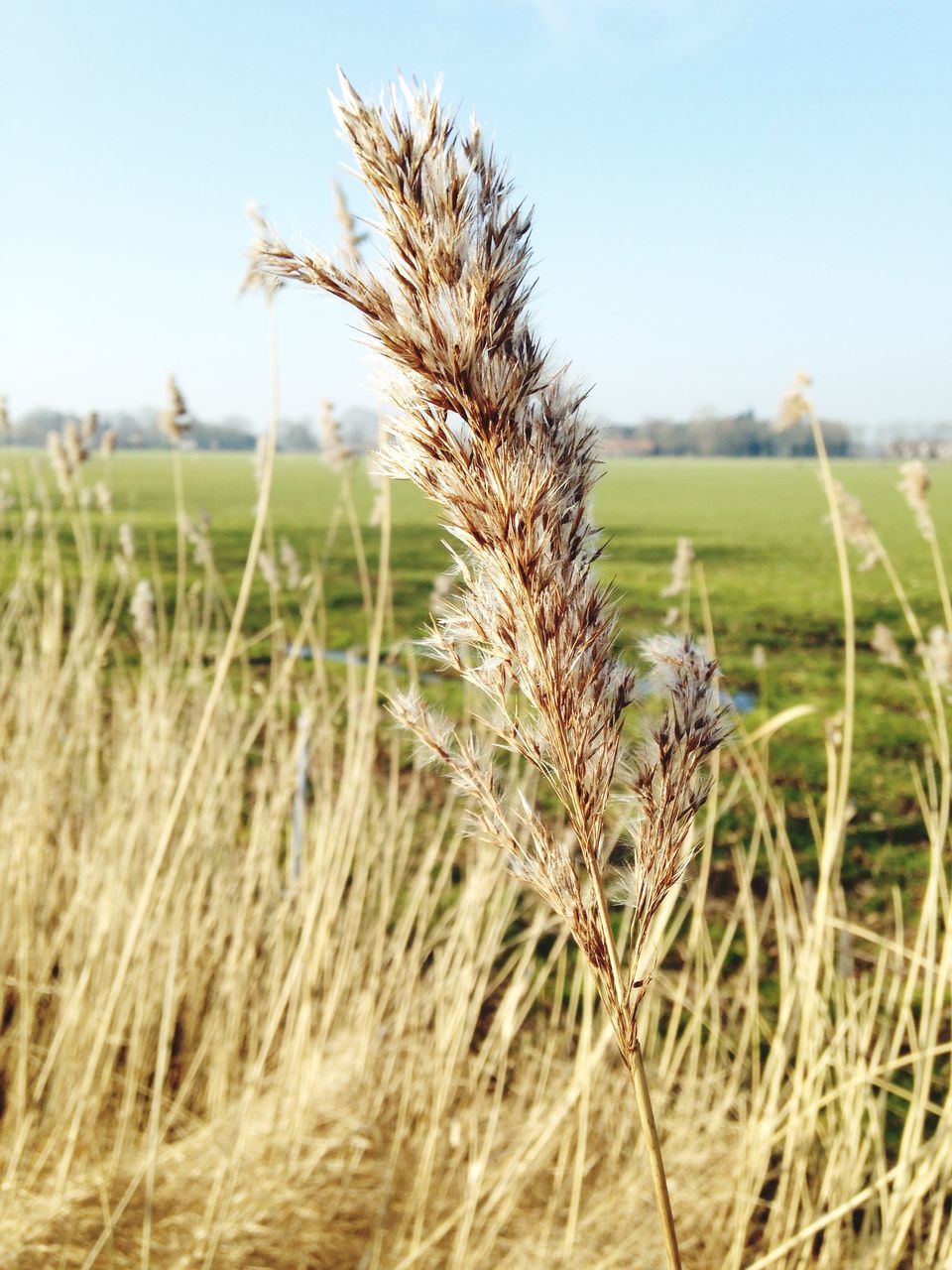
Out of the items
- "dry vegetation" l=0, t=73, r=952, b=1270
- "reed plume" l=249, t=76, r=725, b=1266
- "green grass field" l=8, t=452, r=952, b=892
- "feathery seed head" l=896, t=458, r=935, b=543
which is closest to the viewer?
"reed plume" l=249, t=76, r=725, b=1266

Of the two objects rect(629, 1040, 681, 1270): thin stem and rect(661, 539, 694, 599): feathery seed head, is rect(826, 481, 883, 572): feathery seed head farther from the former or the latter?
rect(629, 1040, 681, 1270): thin stem

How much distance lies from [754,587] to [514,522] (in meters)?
20.8

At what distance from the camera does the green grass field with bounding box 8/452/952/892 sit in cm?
728

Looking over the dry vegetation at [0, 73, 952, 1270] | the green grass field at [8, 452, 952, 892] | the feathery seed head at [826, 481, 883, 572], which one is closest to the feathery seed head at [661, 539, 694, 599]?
the dry vegetation at [0, 73, 952, 1270]

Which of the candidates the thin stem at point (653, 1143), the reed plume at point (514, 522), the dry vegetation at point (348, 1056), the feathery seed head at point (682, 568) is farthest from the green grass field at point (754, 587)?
the dry vegetation at point (348, 1056)

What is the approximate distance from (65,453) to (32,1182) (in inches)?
82.7

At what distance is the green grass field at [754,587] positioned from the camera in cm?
728

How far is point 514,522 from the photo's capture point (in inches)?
27.2

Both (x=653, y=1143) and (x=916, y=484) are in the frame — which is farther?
(x=916, y=484)

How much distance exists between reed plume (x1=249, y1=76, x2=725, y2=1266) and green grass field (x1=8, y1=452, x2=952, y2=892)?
0.06 metres

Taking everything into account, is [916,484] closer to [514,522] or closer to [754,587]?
[514,522]

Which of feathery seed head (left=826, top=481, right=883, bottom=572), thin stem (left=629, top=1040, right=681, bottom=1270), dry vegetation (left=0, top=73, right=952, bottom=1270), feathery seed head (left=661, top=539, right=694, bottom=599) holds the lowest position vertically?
dry vegetation (left=0, top=73, right=952, bottom=1270)

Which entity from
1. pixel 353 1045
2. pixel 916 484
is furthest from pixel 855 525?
pixel 353 1045

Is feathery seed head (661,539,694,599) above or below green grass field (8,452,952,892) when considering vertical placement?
above
